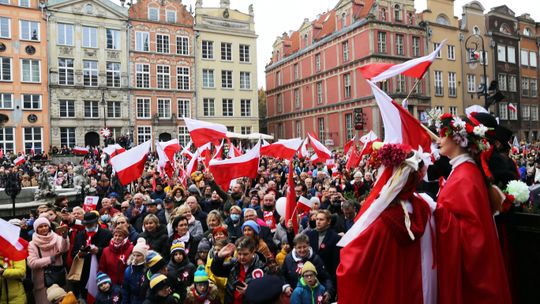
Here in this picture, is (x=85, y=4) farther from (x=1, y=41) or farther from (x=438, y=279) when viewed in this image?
(x=438, y=279)

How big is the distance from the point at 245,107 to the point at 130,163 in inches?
1512

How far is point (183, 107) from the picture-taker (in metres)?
45.8

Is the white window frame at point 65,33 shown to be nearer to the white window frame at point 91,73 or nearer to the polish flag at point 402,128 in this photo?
the white window frame at point 91,73

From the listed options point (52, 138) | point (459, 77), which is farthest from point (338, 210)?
point (459, 77)

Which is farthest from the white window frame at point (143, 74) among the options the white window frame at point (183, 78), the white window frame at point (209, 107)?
the white window frame at point (209, 107)

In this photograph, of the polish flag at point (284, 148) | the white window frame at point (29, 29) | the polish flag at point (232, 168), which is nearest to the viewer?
the polish flag at point (232, 168)

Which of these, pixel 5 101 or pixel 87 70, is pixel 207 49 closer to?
pixel 87 70

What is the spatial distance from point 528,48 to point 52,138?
5608 centimetres

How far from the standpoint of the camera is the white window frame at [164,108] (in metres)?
44.5

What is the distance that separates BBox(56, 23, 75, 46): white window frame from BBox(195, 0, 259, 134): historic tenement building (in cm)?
1250

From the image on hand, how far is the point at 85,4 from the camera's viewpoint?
134 ft

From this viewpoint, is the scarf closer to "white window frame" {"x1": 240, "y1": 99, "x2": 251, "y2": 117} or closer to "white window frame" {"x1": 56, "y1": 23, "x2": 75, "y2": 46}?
"white window frame" {"x1": 56, "y1": 23, "x2": 75, "y2": 46}

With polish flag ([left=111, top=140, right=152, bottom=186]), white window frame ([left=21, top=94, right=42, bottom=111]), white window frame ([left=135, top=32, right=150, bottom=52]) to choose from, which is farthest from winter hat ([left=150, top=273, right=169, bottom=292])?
white window frame ([left=135, top=32, right=150, bottom=52])

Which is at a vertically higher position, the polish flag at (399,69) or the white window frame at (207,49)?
the white window frame at (207,49)
